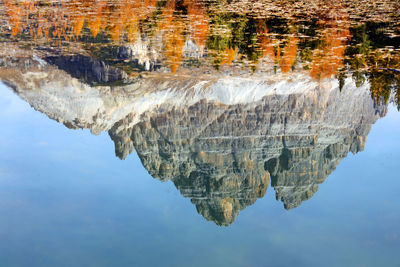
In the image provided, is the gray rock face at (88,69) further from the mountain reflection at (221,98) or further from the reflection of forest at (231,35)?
the reflection of forest at (231,35)

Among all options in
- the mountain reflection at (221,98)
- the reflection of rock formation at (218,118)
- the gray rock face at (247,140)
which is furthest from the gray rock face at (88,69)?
the gray rock face at (247,140)

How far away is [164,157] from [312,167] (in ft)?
14.8

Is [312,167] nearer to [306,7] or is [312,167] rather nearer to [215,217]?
Result: [215,217]

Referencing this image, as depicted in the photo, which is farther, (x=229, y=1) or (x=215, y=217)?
(x=229, y=1)

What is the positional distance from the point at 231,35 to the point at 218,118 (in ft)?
18.6

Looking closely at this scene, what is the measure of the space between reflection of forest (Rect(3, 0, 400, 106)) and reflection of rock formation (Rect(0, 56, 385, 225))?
854mm

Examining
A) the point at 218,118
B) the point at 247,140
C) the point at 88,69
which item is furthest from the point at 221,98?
the point at 88,69

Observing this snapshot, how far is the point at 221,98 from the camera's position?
40.9ft

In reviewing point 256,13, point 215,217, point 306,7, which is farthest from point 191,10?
point 215,217

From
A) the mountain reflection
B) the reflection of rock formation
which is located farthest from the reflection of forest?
the reflection of rock formation

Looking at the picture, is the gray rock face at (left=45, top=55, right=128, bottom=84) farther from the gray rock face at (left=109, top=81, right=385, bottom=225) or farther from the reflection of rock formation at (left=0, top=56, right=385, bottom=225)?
the gray rock face at (left=109, top=81, right=385, bottom=225)

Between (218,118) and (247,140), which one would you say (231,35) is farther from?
(218,118)

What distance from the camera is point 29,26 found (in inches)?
720

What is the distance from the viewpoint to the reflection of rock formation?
11.6 metres
